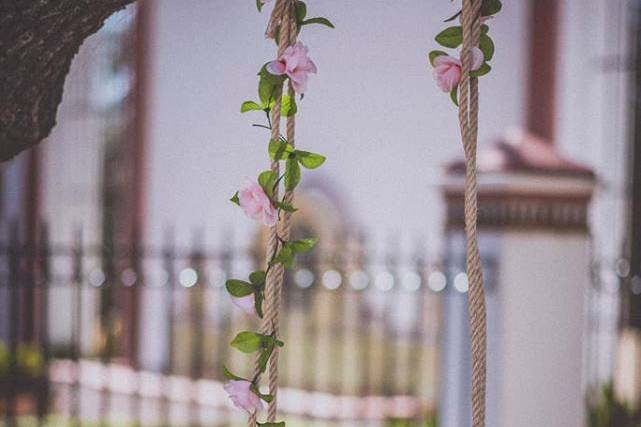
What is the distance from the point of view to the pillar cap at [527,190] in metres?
4.09

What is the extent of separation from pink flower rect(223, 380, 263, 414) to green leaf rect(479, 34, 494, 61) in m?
0.57

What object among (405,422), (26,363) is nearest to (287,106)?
(405,422)

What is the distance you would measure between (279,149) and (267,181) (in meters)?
0.05

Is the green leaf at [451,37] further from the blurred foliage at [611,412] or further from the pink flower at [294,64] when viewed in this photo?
the blurred foliage at [611,412]

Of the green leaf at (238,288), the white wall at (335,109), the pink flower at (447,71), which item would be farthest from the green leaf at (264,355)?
the white wall at (335,109)

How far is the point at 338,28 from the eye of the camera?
28.4 ft

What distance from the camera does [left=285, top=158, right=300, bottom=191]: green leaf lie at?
4.32ft

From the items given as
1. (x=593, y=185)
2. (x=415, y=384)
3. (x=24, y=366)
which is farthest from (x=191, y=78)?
(x=593, y=185)

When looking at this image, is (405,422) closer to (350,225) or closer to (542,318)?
(542,318)

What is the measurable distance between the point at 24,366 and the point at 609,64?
223 inches

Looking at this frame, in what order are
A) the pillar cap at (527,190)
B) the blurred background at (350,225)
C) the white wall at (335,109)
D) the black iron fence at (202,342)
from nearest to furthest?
the pillar cap at (527,190)
the blurred background at (350,225)
the black iron fence at (202,342)
the white wall at (335,109)

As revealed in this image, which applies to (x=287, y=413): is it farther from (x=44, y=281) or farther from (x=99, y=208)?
(x=99, y=208)

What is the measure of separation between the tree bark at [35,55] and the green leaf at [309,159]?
0.43 meters

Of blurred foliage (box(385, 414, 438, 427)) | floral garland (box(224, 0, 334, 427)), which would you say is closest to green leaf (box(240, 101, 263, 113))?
floral garland (box(224, 0, 334, 427))
